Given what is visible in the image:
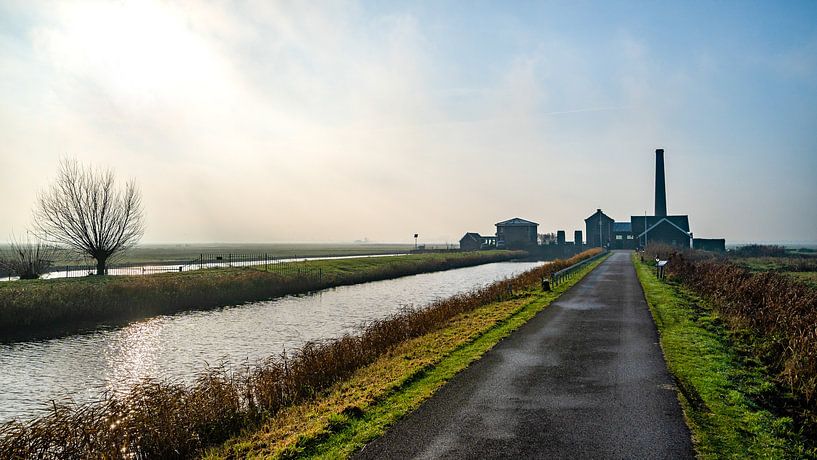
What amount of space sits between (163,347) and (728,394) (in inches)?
788

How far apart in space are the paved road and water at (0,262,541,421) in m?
9.84

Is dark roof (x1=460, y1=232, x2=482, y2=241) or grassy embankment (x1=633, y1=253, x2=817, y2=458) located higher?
dark roof (x1=460, y1=232, x2=482, y2=241)

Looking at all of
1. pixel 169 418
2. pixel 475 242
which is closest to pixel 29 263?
pixel 169 418

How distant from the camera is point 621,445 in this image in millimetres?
7730

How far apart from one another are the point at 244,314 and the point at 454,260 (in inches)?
2075

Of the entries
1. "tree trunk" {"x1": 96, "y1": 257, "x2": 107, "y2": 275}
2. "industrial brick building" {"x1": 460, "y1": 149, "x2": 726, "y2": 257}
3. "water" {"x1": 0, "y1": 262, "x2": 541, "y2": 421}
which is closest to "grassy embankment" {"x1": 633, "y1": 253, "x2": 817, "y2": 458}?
"water" {"x1": 0, "y1": 262, "x2": 541, "y2": 421}

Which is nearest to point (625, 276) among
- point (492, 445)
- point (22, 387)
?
point (492, 445)

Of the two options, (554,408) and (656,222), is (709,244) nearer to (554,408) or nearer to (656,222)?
(656,222)

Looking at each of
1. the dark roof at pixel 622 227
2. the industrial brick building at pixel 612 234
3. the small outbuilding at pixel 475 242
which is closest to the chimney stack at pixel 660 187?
the industrial brick building at pixel 612 234

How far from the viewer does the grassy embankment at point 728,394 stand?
777cm

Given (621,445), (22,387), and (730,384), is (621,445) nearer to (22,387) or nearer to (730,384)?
(730,384)

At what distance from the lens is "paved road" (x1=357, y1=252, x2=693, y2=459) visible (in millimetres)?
7688

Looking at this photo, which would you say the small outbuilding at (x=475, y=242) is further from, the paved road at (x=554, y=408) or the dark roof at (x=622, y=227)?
the paved road at (x=554, y=408)

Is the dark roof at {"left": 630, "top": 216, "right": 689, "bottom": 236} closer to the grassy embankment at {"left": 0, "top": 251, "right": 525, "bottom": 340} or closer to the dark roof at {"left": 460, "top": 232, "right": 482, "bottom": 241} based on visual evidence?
the dark roof at {"left": 460, "top": 232, "right": 482, "bottom": 241}
